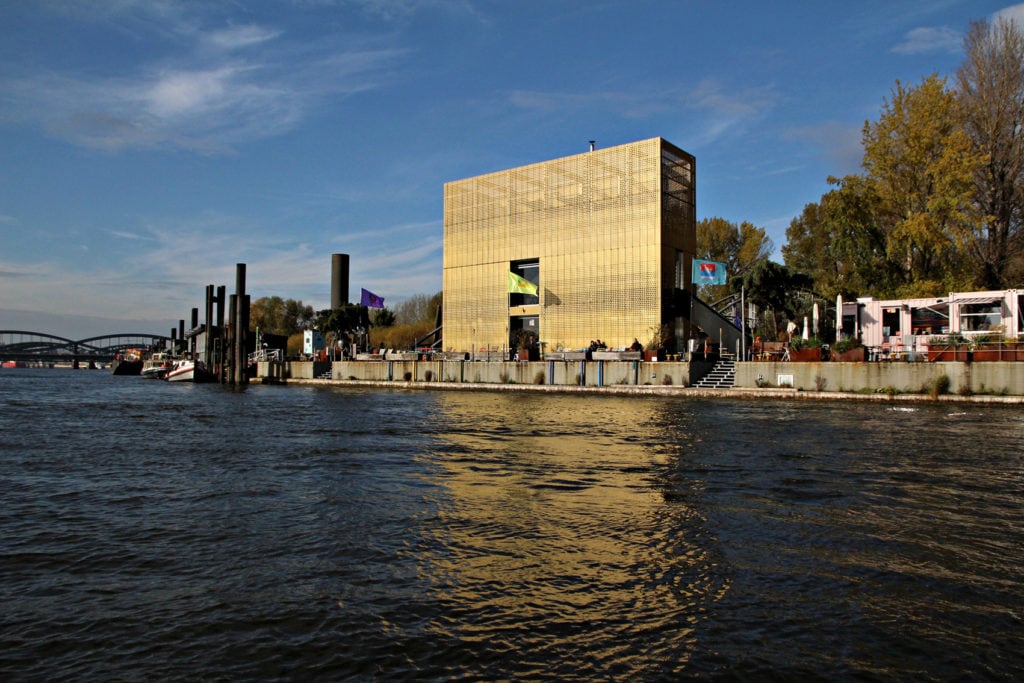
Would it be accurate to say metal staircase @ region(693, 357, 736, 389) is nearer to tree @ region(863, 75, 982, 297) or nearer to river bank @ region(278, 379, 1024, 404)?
river bank @ region(278, 379, 1024, 404)

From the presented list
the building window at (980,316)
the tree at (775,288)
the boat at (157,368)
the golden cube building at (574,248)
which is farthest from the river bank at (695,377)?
the boat at (157,368)

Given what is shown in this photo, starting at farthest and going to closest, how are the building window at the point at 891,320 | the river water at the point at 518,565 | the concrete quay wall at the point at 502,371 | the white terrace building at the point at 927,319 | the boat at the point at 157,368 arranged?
the boat at the point at 157,368, the concrete quay wall at the point at 502,371, the building window at the point at 891,320, the white terrace building at the point at 927,319, the river water at the point at 518,565

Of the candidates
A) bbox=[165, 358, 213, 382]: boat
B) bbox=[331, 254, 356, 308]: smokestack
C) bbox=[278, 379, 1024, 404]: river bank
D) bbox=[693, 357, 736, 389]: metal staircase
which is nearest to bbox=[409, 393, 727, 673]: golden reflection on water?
bbox=[278, 379, 1024, 404]: river bank

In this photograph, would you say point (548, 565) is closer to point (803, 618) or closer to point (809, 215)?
point (803, 618)

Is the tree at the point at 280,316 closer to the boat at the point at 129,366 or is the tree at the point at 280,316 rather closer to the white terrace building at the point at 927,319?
the boat at the point at 129,366

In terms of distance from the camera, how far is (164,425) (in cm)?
2195

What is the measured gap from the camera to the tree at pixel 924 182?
37.8 meters

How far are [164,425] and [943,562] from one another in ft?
71.3

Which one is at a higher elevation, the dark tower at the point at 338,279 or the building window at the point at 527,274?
the dark tower at the point at 338,279

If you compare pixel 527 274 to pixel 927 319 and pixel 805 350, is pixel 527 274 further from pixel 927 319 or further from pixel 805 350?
pixel 927 319

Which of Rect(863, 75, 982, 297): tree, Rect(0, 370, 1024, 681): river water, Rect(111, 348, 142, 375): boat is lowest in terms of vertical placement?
Rect(0, 370, 1024, 681): river water

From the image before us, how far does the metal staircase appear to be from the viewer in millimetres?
35688

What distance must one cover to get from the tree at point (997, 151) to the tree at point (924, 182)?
98cm

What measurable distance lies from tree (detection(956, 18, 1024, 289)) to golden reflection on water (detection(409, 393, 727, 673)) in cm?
3543
